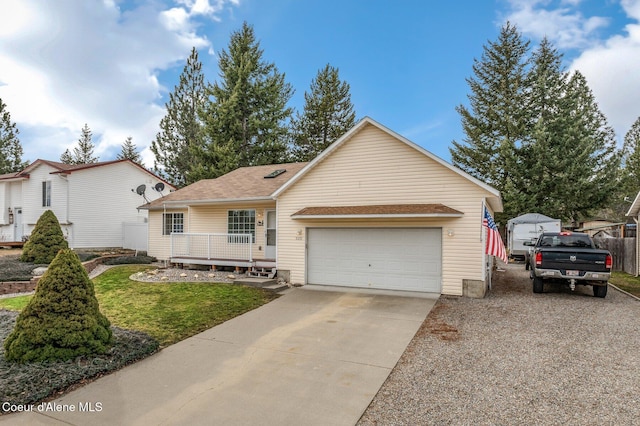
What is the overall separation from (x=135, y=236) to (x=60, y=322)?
1714cm

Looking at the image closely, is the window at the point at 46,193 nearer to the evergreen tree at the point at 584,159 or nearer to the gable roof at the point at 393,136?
the gable roof at the point at 393,136

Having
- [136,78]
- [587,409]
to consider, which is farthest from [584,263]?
[136,78]

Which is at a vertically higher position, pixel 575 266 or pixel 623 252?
pixel 575 266

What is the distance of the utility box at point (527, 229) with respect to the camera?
20000 millimetres

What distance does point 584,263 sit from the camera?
9.53 metres

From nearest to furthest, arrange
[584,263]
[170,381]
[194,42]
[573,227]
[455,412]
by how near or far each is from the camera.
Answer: [455,412] < [170,381] < [584,263] < [573,227] < [194,42]

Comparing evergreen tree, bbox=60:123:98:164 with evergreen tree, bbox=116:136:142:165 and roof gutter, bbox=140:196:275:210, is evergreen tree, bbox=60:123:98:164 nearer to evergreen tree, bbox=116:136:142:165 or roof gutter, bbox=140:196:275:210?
evergreen tree, bbox=116:136:142:165

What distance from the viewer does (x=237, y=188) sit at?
15.0 metres

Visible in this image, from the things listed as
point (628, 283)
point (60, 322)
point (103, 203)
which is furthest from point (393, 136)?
point (103, 203)

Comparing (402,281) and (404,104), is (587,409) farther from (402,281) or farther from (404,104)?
(404,104)

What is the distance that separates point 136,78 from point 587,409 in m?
18.4

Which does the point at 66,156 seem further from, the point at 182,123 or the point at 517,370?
the point at 517,370

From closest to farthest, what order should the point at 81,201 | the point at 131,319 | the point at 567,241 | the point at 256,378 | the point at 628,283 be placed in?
the point at 256,378, the point at 131,319, the point at 567,241, the point at 628,283, the point at 81,201

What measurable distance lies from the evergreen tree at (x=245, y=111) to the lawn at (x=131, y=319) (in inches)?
643
